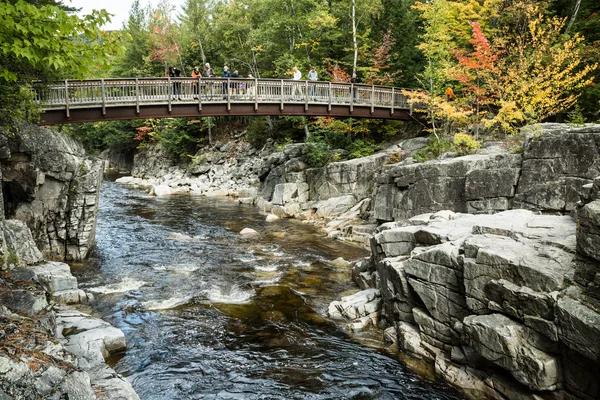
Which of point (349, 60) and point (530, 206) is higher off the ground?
point (349, 60)

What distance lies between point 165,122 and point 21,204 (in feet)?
118

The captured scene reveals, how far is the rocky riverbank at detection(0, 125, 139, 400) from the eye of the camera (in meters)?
5.18

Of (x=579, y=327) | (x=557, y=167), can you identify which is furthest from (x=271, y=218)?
(x=579, y=327)

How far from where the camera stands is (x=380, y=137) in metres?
30.9

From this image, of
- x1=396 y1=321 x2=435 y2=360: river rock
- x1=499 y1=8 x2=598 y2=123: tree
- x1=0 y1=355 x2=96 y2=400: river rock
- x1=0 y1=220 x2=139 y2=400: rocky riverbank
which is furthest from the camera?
Answer: x1=499 y1=8 x2=598 y2=123: tree

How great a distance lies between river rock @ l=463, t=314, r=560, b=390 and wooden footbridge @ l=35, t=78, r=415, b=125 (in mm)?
17985

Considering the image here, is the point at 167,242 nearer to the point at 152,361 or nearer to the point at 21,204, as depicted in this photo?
the point at 21,204

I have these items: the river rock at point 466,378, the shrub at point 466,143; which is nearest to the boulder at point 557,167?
the shrub at point 466,143

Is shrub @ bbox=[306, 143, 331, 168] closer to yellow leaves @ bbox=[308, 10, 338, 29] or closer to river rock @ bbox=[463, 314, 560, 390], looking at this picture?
yellow leaves @ bbox=[308, 10, 338, 29]

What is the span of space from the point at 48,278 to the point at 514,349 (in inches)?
457

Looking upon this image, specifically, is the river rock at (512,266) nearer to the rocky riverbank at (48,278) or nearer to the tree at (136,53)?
the rocky riverbank at (48,278)

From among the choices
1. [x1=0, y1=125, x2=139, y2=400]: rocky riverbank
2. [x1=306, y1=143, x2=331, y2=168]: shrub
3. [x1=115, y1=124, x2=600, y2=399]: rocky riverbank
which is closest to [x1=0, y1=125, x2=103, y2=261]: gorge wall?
[x1=0, y1=125, x2=139, y2=400]: rocky riverbank

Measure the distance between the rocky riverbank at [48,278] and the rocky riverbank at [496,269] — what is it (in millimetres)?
6460

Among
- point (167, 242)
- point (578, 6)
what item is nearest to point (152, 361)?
point (167, 242)
